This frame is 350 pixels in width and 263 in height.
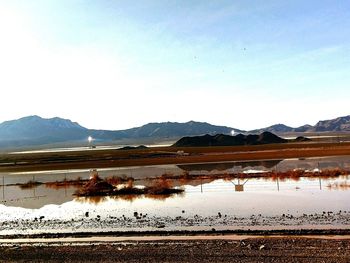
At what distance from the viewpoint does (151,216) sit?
98.7 ft

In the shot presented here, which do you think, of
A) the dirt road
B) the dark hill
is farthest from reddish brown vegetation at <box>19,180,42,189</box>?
the dark hill

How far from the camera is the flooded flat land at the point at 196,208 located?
26.1 metres

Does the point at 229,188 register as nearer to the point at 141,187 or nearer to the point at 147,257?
the point at 141,187

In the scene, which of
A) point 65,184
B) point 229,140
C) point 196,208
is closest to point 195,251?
point 196,208

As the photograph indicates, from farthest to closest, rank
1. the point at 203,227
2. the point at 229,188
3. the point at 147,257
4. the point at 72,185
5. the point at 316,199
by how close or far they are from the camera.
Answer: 1. the point at 72,185
2. the point at 229,188
3. the point at 316,199
4. the point at 203,227
5. the point at 147,257

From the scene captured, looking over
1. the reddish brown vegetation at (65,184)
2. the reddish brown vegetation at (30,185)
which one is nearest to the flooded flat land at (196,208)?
the reddish brown vegetation at (65,184)

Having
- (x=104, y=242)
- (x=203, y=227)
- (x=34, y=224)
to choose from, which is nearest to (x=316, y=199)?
(x=203, y=227)

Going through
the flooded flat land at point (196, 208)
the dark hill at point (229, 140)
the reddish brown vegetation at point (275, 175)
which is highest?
the dark hill at point (229, 140)

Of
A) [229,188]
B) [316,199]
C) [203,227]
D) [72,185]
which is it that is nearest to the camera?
[203,227]

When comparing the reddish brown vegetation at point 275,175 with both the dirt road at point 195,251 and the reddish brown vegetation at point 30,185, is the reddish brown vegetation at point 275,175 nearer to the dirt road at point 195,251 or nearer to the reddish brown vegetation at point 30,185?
the reddish brown vegetation at point 30,185

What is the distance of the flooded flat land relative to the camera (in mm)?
26078

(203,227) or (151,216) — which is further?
(151,216)

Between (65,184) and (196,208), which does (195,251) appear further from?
(65,184)

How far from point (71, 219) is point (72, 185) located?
22605 mm
